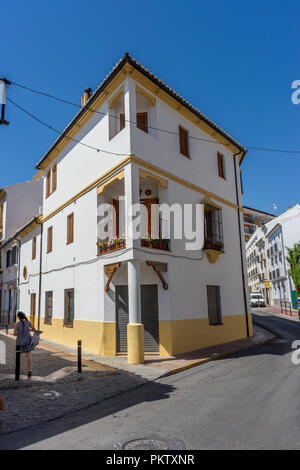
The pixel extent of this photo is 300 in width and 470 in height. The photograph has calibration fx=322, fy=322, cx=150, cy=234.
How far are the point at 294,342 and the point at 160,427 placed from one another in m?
11.5

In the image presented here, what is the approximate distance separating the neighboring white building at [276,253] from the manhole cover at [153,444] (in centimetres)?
3872

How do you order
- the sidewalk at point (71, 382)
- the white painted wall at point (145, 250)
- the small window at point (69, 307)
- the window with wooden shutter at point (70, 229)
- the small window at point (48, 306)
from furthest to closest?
the small window at point (48, 306)
the window with wooden shutter at point (70, 229)
the small window at point (69, 307)
the white painted wall at point (145, 250)
the sidewalk at point (71, 382)

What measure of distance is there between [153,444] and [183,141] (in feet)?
40.2

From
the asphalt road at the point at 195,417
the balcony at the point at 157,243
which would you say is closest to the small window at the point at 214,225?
the balcony at the point at 157,243

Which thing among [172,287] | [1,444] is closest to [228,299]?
[172,287]

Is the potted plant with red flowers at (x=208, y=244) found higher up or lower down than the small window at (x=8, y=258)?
lower down

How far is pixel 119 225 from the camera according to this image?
→ 13188 mm

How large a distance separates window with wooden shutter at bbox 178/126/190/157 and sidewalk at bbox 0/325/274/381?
8.31 metres

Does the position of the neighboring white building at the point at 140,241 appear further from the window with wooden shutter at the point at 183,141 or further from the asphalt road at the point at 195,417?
the asphalt road at the point at 195,417

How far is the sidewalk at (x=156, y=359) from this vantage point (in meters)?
9.20

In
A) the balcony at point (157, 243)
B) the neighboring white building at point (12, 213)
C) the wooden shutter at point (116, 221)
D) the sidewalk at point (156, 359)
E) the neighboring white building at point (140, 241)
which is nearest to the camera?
the sidewalk at point (156, 359)

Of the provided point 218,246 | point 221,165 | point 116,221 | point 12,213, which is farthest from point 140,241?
point 12,213

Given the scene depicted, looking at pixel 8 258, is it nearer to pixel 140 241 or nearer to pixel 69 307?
pixel 69 307

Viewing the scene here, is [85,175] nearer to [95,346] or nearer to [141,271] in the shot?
[141,271]
